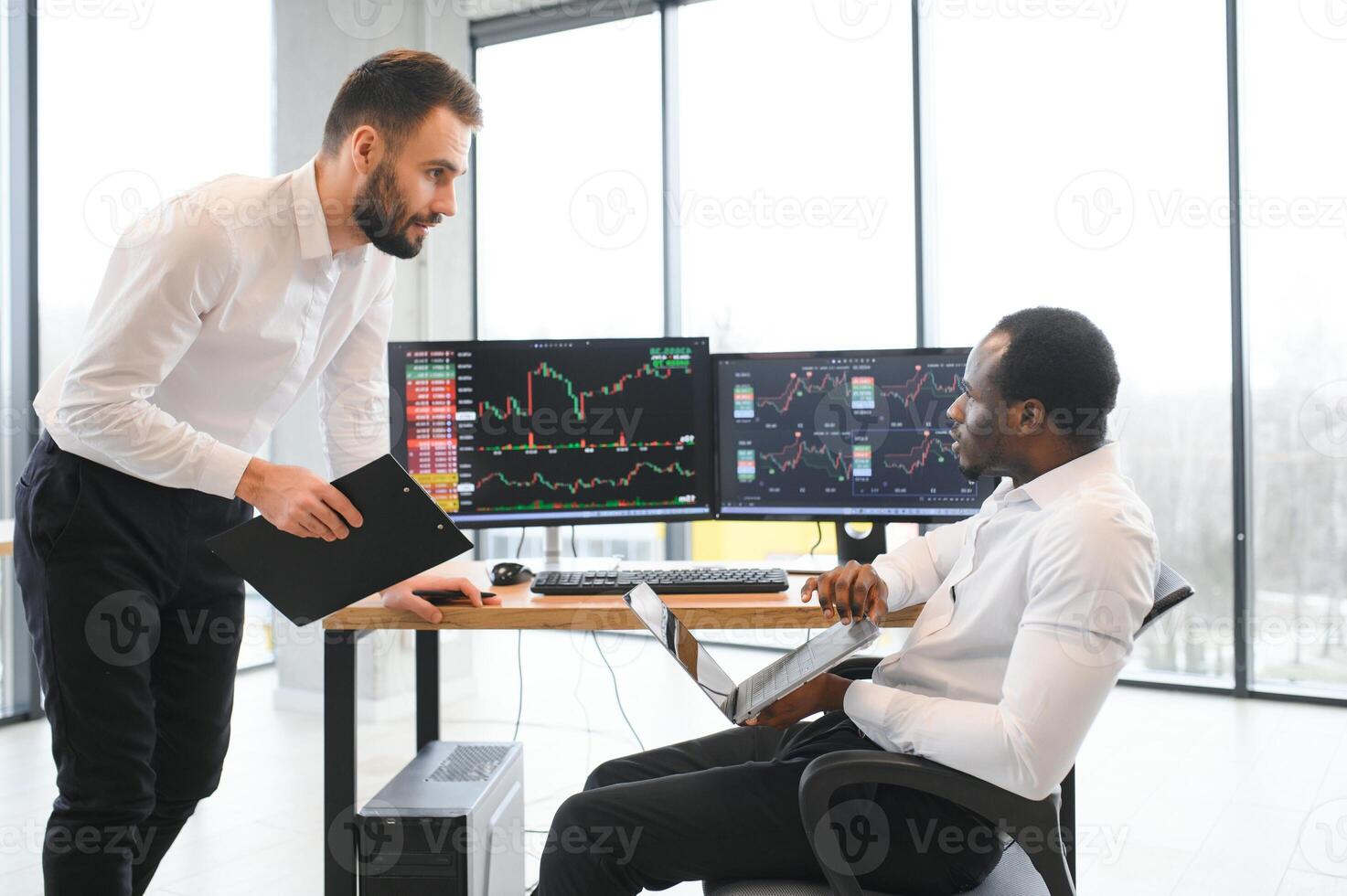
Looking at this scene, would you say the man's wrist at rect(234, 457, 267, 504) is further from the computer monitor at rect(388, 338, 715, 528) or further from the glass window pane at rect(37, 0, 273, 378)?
the glass window pane at rect(37, 0, 273, 378)

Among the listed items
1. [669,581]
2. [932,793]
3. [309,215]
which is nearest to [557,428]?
[669,581]

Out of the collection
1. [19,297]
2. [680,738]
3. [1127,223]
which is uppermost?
[1127,223]

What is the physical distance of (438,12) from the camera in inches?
169

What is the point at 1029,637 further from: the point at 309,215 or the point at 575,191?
the point at 575,191

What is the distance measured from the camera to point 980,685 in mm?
1423

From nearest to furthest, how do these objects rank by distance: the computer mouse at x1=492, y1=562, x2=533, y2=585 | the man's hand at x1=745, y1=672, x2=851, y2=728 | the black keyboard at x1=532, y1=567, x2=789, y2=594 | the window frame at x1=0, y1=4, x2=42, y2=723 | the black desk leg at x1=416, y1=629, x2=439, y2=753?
the man's hand at x1=745, y1=672, x2=851, y2=728, the black keyboard at x1=532, y1=567, x2=789, y2=594, the computer mouse at x1=492, y1=562, x2=533, y2=585, the black desk leg at x1=416, y1=629, x2=439, y2=753, the window frame at x1=0, y1=4, x2=42, y2=723

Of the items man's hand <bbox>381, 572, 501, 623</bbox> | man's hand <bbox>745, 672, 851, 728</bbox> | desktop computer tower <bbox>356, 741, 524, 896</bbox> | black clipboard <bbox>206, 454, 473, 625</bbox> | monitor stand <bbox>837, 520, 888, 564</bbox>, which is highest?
black clipboard <bbox>206, 454, 473, 625</bbox>

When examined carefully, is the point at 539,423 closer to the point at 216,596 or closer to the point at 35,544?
the point at 216,596

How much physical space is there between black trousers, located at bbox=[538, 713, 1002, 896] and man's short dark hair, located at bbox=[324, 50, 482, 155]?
1.13m

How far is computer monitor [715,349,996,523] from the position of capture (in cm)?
224

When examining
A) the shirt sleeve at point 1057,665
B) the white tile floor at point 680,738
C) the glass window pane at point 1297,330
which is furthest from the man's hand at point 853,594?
the glass window pane at point 1297,330

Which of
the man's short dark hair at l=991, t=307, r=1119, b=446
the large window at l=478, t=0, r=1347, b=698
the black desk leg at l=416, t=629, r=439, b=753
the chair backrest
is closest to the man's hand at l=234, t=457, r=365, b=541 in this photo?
the black desk leg at l=416, t=629, r=439, b=753

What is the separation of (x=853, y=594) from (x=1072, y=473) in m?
0.43

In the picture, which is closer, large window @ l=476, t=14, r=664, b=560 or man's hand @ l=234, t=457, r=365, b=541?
man's hand @ l=234, t=457, r=365, b=541
